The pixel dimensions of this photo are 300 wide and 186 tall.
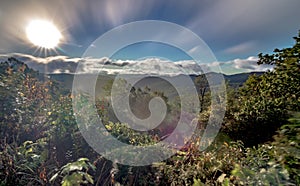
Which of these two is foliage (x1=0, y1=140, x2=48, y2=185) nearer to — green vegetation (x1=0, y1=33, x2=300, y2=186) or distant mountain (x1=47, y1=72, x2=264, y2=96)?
green vegetation (x1=0, y1=33, x2=300, y2=186)

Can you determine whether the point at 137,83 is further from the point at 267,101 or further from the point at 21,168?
the point at 21,168

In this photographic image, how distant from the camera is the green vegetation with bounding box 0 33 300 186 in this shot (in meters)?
1.71

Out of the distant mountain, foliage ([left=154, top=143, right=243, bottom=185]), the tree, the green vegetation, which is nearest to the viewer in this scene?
the green vegetation

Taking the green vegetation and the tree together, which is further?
the tree

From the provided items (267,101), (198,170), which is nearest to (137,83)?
(267,101)

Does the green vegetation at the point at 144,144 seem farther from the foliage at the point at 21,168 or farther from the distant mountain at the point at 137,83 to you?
the distant mountain at the point at 137,83

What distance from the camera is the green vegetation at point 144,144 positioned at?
171 centimetres

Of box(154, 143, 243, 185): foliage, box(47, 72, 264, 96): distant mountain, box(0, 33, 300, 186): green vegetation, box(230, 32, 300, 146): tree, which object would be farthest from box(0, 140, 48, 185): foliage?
box(230, 32, 300, 146): tree

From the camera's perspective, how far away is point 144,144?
3191mm

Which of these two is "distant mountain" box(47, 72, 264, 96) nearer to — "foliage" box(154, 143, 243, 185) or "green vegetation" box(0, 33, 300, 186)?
"green vegetation" box(0, 33, 300, 186)

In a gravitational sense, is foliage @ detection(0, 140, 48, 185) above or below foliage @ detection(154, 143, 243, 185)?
above

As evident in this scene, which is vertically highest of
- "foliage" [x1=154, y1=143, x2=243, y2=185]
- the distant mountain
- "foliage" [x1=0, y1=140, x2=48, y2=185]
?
the distant mountain

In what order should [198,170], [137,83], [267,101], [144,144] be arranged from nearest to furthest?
[198,170], [144,144], [267,101], [137,83]

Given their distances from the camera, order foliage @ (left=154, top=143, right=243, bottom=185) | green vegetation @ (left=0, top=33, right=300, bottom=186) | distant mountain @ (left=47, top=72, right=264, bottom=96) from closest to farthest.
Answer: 1. green vegetation @ (left=0, top=33, right=300, bottom=186)
2. foliage @ (left=154, top=143, right=243, bottom=185)
3. distant mountain @ (left=47, top=72, right=264, bottom=96)
